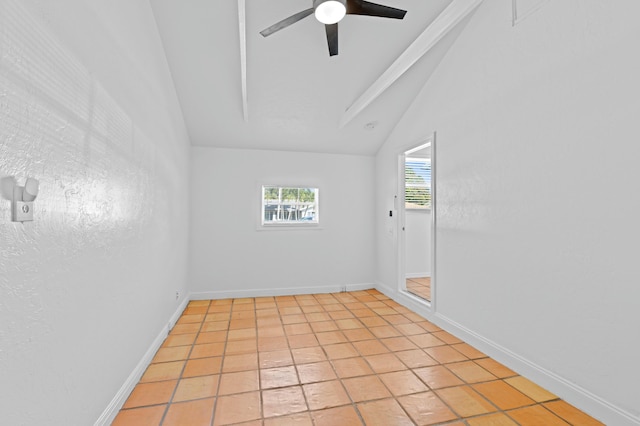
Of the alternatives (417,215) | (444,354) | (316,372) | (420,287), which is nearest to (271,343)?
(316,372)

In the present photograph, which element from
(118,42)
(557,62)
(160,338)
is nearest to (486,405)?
(557,62)

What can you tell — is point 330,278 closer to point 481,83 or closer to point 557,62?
point 481,83

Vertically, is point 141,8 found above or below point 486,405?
above

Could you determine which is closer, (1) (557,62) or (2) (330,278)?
(1) (557,62)

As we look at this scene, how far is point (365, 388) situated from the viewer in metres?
2.19

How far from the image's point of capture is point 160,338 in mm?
2871

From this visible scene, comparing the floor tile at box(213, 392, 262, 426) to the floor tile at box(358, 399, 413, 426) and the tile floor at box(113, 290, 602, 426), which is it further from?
the floor tile at box(358, 399, 413, 426)

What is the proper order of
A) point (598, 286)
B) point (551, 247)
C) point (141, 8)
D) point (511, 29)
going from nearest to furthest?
point (598, 286)
point (551, 247)
point (141, 8)
point (511, 29)

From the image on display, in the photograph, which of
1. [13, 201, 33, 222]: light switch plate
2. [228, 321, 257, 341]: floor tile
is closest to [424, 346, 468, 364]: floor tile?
[228, 321, 257, 341]: floor tile

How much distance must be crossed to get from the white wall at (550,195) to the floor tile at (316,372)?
1.38m

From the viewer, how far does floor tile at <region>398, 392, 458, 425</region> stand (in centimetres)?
186

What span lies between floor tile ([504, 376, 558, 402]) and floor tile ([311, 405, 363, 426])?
47.5 inches

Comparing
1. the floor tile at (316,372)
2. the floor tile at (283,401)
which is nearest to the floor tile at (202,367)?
the floor tile at (283,401)

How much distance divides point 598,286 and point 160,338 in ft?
11.1
